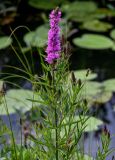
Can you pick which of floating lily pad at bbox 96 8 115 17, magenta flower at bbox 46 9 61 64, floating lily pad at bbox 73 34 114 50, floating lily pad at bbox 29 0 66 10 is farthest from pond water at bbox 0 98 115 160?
floating lily pad at bbox 29 0 66 10

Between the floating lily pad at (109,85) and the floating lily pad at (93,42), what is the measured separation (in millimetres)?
502

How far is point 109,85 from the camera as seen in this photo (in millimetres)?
2678

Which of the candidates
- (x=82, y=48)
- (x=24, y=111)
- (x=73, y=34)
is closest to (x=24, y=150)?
(x=24, y=111)

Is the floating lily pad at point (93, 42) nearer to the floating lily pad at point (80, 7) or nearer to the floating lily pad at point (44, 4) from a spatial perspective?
the floating lily pad at point (80, 7)

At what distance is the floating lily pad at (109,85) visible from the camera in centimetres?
264

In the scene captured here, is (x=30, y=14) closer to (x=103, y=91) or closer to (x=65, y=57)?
(x=103, y=91)

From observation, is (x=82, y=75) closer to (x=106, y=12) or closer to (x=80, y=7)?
(x=106, y=12)

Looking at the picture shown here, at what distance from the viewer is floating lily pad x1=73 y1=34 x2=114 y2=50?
125 inches

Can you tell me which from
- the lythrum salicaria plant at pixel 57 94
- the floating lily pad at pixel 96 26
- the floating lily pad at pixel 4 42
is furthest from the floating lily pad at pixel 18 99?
the floating lily pad at pixel 96 26

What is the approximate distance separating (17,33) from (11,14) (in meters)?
0.30

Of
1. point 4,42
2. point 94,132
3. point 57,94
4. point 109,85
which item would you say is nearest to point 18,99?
point 94,132

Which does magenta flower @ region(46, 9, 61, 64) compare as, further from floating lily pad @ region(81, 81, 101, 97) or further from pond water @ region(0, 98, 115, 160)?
floating lily pad @ region(81, 81, 101, 97)

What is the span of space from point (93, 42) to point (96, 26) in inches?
13.9

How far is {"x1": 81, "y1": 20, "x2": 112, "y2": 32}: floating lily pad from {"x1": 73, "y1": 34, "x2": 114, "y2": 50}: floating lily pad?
8.6 inches
